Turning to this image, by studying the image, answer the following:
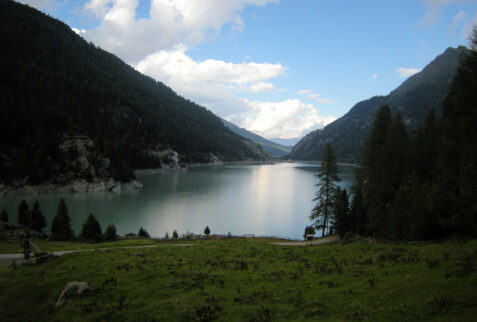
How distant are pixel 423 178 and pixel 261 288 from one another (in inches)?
1373

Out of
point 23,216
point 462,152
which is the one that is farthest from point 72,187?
point 462,152

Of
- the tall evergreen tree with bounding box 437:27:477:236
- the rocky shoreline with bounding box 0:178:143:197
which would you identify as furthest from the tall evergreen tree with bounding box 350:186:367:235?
the rocky shoreline with bounding box 0:178:143:197

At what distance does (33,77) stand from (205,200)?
12228cm

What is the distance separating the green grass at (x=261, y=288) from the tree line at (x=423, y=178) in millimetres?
8508

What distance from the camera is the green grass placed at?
29.6 ft

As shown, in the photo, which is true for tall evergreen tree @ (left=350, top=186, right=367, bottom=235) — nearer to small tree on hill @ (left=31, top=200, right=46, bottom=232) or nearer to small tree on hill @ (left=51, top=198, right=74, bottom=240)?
small tree on hill @ (left=51, top=198, right=74, bottom=240)

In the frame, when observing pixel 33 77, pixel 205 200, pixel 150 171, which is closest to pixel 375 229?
pixel 205 200

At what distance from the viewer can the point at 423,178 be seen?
122 ft

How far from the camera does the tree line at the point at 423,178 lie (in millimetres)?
18631

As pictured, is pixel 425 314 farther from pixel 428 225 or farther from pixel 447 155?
pixel 447 155

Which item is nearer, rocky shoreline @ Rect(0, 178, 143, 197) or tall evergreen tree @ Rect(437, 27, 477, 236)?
tall evergreen tree @ Rect(437, 27, 477, 236)

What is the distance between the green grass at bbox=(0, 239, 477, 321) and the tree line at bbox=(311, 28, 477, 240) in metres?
8.51

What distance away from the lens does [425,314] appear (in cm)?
790

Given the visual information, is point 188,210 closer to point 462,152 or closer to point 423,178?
point 423,178
